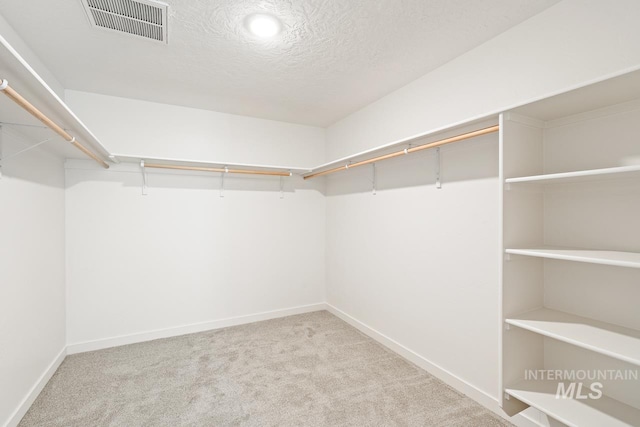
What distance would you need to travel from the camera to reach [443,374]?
7.66ft

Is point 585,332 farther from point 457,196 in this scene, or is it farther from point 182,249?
point 182,249

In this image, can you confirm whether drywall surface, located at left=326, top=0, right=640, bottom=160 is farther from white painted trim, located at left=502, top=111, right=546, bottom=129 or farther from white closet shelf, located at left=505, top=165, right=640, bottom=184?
white closet shelf, located at left=505, top=165, right=640, bottom=184

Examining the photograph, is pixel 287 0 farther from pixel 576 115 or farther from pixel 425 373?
pixel 425 373

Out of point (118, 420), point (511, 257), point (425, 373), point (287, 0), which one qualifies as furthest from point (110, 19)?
point (425, 373)

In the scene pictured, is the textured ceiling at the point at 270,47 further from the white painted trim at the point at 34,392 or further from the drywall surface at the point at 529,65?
the white painted trim at the point at 34,392

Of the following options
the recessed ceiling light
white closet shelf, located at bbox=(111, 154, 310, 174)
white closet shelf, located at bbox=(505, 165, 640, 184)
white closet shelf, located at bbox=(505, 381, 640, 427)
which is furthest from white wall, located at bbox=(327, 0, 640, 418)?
the recessed ceiling light

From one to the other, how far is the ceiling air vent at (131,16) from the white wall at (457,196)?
1964mm

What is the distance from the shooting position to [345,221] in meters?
3.66

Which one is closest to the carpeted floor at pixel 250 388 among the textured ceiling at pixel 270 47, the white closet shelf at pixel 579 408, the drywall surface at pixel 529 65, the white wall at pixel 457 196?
the white wall at pixel 457 196

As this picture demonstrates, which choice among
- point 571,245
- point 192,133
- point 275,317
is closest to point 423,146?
point 571,245

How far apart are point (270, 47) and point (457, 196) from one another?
1.78 metres

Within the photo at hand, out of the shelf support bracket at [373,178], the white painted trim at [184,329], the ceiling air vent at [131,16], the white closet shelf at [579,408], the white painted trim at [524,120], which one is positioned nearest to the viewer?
the white closet shelf at [579,408]

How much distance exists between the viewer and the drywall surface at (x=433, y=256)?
205 centimetres

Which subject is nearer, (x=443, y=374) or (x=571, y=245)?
(x=571, y=245)
